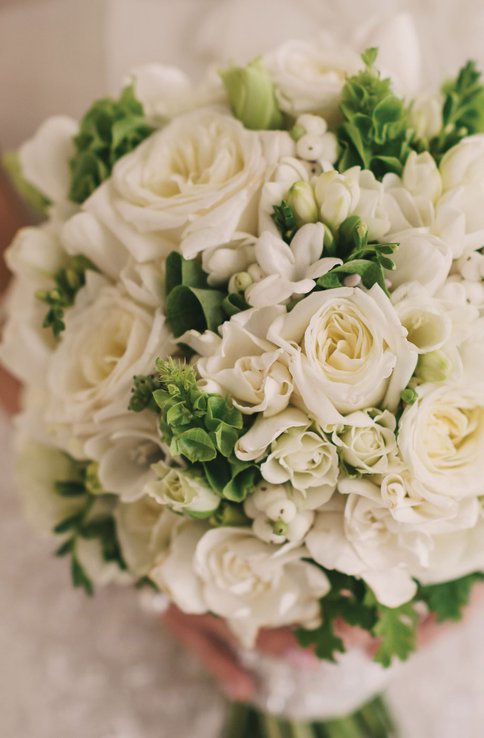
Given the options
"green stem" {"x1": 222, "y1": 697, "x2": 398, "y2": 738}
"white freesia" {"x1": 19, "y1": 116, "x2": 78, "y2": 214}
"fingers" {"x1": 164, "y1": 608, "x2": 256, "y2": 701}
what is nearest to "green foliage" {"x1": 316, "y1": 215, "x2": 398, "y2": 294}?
"white freesia" {"x1": 19, "y1": 116, "x2": 78, "y2": 214}

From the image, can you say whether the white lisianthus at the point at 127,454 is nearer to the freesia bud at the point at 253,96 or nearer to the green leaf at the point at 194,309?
the green leaf at the point at 194,309

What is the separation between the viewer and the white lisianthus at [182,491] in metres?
0.50

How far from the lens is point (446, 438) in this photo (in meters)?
0.49

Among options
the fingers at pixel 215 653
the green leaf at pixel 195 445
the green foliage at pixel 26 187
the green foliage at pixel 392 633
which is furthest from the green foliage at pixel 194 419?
the fingers at pixel 215 653

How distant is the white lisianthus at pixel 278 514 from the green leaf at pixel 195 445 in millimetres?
59

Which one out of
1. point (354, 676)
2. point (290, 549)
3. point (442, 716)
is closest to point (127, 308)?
point (290, 549)

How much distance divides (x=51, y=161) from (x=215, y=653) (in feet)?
2.22

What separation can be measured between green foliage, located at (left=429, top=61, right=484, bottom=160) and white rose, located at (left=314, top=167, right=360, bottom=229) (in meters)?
0.11

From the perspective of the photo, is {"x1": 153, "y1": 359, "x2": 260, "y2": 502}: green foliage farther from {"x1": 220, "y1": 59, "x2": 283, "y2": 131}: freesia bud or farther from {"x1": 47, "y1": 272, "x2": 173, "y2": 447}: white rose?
{"x1": 220, "y1": 59, "x2": 283, "y2": 131}: freesia bud

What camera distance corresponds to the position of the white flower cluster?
0.47 m

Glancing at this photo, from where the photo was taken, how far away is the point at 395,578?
55 centimetres

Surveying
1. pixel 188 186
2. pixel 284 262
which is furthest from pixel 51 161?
pixel 284 262

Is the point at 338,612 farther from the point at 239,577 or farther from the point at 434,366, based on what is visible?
the point at 434,366

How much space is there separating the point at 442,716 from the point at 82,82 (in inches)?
45.0
